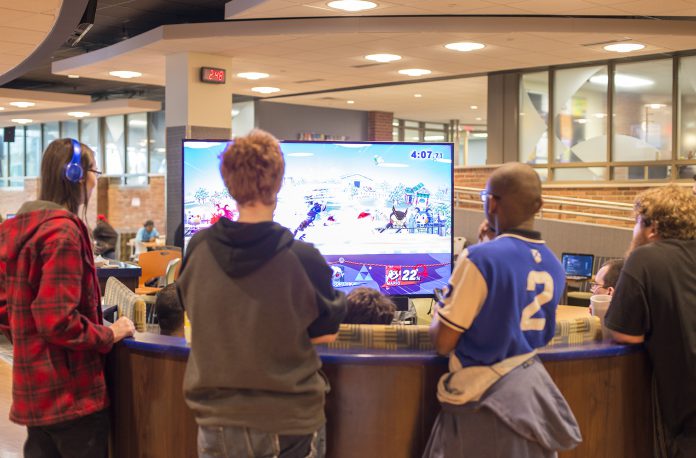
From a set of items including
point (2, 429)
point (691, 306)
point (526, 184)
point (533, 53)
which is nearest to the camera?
point (526, 184)

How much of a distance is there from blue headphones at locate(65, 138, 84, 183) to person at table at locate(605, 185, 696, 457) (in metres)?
1.77

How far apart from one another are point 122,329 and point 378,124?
50.2 feet

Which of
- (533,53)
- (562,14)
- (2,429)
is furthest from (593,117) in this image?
(2,429)

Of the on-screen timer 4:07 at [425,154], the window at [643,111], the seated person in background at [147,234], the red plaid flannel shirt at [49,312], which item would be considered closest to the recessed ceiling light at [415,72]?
the window at [643,111]

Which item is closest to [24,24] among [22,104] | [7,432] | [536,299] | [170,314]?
[7,432]

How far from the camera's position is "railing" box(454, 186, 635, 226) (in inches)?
372

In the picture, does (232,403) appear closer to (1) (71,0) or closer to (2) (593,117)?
(1) (71,0)

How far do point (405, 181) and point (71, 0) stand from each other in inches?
163

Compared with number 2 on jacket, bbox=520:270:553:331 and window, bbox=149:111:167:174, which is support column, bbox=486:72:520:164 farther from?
number 2 on jacket, bbox=520:270:553:331

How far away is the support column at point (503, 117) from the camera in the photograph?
11844 millimetres

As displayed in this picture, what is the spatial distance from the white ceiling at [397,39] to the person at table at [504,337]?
5.39 m

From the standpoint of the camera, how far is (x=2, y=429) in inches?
190

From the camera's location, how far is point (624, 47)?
9164 mm

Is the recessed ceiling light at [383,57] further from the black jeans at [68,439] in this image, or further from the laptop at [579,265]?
the black jeans at [68,439]
